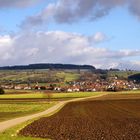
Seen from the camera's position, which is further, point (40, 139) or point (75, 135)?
point (75, 135)

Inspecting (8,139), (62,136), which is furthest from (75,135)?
(8,139)

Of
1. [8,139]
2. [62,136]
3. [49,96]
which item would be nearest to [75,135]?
[62,136]

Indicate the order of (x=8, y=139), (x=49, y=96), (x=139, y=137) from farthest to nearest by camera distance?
(x=49, y=96), (x=139, y=137), (x=8, y=139)

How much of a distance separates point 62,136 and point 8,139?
221 inches

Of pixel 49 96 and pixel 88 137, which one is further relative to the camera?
pixel 49 96

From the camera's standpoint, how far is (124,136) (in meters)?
33.6

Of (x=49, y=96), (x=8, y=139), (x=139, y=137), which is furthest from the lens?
(x=49, y=96)

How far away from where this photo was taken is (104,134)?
116ft

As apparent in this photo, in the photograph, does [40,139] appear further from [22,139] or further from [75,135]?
[75,135]

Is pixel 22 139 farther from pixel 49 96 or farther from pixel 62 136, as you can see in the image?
pixel 49 96

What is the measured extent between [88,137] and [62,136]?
2.32 m

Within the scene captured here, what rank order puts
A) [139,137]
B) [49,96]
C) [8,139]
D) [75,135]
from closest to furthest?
[8,139] → [139,137] → [75,135] → [49,96]

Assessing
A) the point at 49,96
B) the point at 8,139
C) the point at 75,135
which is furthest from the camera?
the point at 49,96

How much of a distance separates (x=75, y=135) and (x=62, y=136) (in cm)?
→ 127
